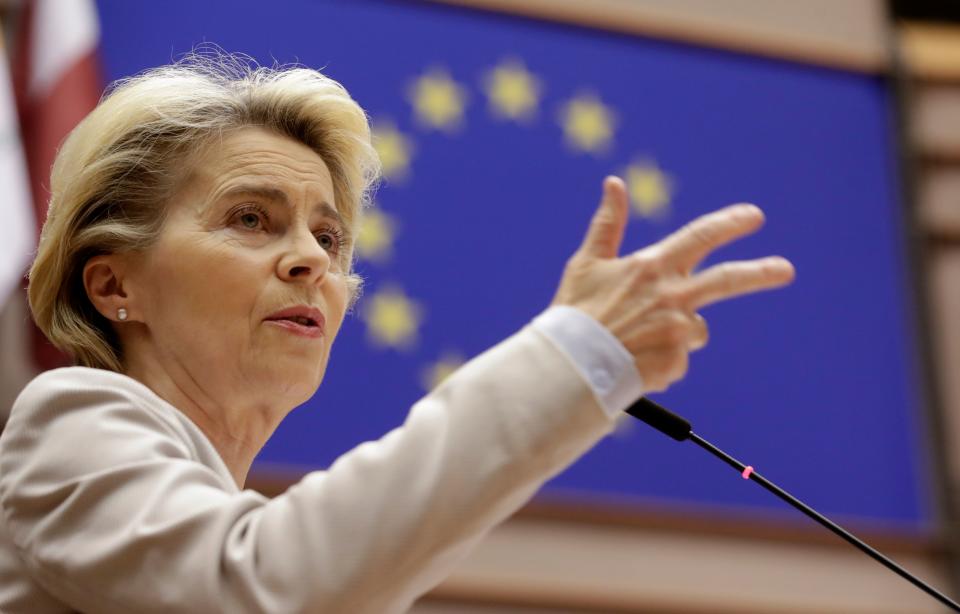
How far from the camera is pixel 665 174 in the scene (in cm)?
355

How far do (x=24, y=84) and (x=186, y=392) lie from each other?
2153mm

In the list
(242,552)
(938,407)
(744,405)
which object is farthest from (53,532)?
(938,407)

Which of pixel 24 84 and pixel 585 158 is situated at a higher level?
pixel 585 158

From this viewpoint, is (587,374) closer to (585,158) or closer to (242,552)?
(242,552)

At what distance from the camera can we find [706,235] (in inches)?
33.6

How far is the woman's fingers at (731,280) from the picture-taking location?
2.79 feet

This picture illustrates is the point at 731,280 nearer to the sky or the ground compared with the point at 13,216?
nearer to the sky

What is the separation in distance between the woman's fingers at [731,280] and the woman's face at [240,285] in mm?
437

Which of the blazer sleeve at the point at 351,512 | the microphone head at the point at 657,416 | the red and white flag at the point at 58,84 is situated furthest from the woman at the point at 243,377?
the red and white flag at the point at 58,84

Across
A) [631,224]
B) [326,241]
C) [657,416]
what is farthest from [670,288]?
[631,224]

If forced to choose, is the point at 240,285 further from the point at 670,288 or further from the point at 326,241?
the point at 670,288

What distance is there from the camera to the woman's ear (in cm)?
125

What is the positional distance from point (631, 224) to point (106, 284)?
233cm

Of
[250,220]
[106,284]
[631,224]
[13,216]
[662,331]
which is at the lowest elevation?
[13,216]
